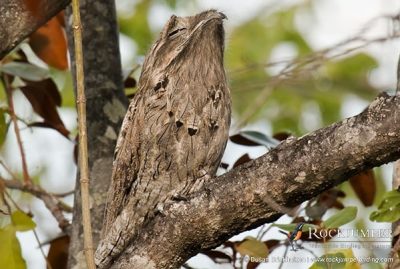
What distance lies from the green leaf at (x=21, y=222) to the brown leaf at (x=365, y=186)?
155 centimetres

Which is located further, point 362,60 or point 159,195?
point 362,60

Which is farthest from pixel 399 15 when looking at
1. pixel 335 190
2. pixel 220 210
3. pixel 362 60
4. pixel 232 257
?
pixel 362 60

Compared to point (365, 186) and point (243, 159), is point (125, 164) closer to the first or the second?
point (243, 159)

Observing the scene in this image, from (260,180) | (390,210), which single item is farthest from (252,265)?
(260,180)

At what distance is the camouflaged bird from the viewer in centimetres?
332

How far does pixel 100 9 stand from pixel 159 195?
1.23 meters

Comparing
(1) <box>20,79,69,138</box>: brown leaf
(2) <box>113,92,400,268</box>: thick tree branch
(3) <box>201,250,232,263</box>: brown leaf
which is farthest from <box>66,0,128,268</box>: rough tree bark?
(2) <box>113,92,400,268</box>: thick tree branch

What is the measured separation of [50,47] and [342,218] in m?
1.86

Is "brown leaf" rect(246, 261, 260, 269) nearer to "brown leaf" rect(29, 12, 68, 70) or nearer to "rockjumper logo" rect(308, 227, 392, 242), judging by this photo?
"rockjumper logo" rect(308, 227, 392, 242)

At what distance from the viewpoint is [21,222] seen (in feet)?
9.98

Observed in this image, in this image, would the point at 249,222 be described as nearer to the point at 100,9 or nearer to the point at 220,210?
the point at 220,210

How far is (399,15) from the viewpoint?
3.69 m

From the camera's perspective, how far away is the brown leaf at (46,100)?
3.90 m

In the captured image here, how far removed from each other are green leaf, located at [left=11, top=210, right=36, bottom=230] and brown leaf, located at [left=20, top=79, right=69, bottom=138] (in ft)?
3.07
